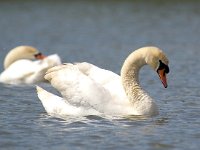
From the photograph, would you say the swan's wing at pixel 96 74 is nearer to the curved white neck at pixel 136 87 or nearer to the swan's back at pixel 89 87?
the swan's back at pixel 89 87

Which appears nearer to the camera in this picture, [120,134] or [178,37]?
[120,134]

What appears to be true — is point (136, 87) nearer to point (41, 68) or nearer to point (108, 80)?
point (108, 80)

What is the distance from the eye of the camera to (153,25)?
31.6 metres

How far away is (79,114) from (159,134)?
1.67 m

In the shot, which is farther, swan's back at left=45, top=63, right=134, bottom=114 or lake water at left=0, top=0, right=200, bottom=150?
swan's back at left=45, top=63, right=134, bottom=114

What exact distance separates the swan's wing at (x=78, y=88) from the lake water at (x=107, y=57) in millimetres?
246

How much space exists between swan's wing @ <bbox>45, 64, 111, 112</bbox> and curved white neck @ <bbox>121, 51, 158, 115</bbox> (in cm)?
38

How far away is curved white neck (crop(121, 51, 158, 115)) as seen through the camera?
1150cm

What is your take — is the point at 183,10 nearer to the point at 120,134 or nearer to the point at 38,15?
the point at 38,15

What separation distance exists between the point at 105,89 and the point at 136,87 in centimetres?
49

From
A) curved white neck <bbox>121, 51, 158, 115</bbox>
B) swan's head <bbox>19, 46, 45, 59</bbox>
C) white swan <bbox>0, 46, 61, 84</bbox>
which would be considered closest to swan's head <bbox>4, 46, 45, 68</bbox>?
swan's head <bbox>19, 46, 45, 59</bbox>

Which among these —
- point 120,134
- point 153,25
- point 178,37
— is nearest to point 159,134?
point 120,134

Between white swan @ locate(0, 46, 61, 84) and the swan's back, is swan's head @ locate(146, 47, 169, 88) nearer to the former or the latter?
the swan's back

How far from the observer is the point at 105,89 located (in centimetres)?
1158
